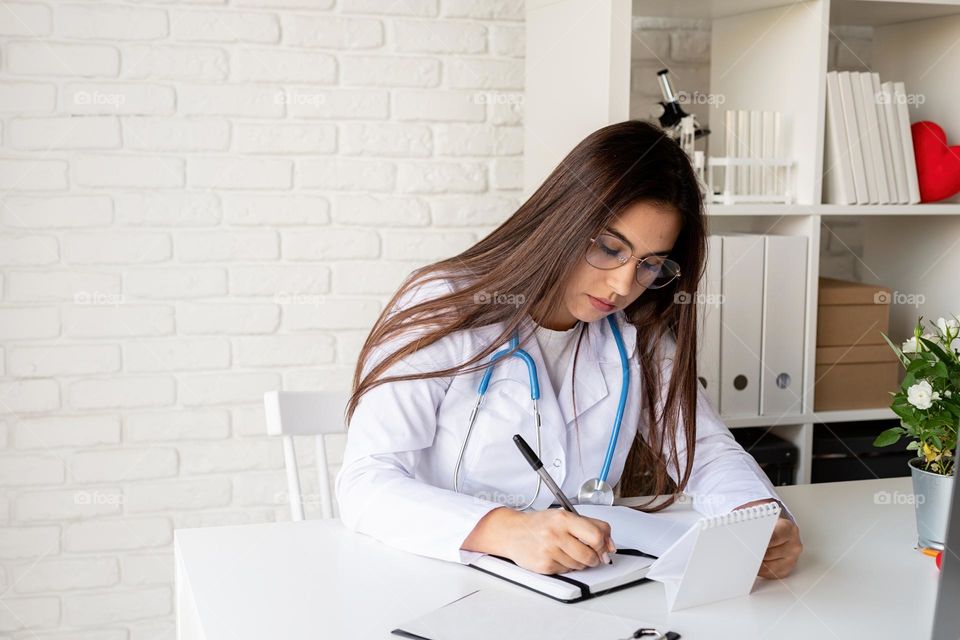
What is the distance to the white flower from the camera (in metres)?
1.38

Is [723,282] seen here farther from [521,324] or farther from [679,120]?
[521,324]

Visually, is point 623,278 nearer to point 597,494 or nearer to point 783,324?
point 597,494

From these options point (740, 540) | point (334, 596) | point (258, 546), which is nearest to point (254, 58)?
point (258, 546)

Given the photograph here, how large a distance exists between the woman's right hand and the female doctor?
10cm

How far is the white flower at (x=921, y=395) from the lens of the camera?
1376 millimetres

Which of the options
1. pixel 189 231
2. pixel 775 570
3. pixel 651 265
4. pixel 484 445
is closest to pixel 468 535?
pixel 484 445

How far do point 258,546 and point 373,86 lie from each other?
127 centimetres

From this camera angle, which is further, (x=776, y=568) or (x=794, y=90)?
(x=794, y=90)

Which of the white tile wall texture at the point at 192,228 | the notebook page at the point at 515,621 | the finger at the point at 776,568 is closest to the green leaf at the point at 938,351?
the finger at the point at 776,568

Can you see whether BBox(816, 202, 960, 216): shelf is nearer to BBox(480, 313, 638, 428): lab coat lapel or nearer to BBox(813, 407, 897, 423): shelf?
BBox(813, 407, 897, 423): shelf

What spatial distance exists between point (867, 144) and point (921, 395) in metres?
0.93

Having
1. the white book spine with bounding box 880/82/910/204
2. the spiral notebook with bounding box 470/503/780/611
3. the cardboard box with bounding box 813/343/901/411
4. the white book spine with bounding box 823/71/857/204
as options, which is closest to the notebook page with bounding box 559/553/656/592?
the spiral notebook with bounding box 470/503/780/611

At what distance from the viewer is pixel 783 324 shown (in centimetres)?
212

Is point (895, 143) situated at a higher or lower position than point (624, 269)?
higher
